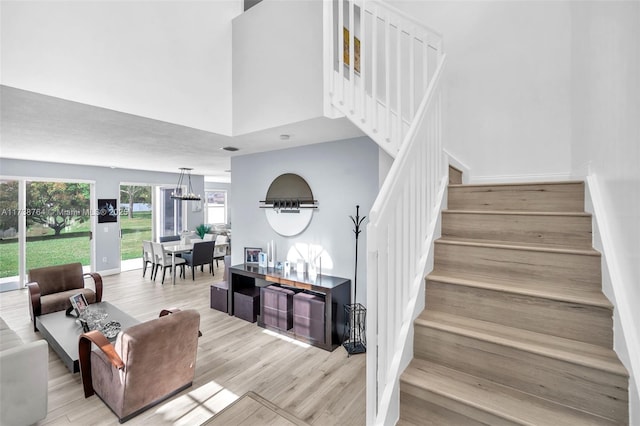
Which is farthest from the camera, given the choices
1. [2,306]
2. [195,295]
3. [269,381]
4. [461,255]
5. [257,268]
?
[195,295]

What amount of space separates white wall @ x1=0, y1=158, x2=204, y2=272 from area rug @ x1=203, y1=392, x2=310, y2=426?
6587mm

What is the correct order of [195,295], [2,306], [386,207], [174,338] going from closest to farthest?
[386,207], [174,338], [2,306], [195,295]

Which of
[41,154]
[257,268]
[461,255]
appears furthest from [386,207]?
[41,154]

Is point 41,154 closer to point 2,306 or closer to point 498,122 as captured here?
point 2,306

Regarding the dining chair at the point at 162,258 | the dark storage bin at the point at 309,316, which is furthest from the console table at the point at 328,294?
the dining chair at the point at 162,258

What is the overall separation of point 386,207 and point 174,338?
215cm

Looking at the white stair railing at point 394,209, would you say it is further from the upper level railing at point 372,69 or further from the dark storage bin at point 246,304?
the dark storage bin at point 246,304

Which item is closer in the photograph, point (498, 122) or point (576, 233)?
point (576, 233)

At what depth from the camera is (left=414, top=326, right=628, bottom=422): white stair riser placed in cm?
112

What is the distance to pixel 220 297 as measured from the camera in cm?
455

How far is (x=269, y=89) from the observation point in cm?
293

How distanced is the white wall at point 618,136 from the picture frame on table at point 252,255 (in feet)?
12.1

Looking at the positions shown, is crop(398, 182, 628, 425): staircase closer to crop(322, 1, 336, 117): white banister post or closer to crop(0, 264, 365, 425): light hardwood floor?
crop(0, 264, 365, 425): light hardwood floor

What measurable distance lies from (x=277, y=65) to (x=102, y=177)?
6121 mm
